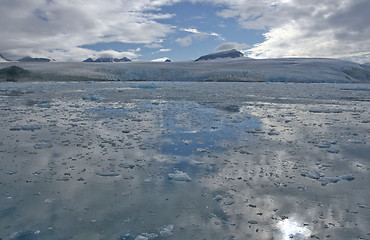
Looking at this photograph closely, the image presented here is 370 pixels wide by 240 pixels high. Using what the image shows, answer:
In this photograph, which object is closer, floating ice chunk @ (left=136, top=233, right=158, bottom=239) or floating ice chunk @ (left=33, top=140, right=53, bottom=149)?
floating ice chunk @ (left=136, top=233, right=158, bottom=239)

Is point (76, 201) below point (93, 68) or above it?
below

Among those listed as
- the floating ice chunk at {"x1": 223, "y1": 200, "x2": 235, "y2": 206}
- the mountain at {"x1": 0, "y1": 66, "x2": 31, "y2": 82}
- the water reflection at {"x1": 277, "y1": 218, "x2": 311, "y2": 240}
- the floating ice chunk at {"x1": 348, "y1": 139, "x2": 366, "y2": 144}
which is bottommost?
the water reflection at {"x1": 277, "y1": 218, "x2": 311, "y2": 240}

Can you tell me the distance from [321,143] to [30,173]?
4651mm

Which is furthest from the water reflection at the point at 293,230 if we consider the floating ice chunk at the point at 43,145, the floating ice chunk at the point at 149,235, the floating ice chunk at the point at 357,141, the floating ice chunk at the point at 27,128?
the floating ice chunk at the point at 27,128

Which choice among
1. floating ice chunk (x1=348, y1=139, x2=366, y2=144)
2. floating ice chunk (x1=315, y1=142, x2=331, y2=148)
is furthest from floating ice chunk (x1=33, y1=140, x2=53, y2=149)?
floating ice chunk (x1=348, y1=139, x2=366, y2=144)

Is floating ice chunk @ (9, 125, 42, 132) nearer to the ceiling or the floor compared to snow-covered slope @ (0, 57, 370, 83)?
nearer to the floor

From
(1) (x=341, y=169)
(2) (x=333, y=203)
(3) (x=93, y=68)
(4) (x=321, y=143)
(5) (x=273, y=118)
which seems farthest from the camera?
(3) (x=93, y=68)

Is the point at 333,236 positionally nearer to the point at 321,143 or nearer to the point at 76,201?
the point at 76,201

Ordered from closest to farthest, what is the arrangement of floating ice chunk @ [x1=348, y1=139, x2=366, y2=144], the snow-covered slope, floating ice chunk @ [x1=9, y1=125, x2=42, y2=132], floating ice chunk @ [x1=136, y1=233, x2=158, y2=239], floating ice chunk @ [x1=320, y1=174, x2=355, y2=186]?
floating ice chunk @ [x1=136, y1=233, x2=158, y2=239] < floating ice chunk @ [x1=320, y1=174, x2=355, y2=186] < floating ice chunk @ [x1=348, y1=139, x2=366, y2=144] < floating ice chunk @ [x1=9, y1=125, x2=42, y2=132] < the snow-covered slope

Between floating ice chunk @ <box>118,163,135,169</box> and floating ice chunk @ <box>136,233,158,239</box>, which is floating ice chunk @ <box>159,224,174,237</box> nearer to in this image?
floating ice chunk @ <box>136,233,158,239</box>

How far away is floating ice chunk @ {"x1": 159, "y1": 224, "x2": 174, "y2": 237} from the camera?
2.08m

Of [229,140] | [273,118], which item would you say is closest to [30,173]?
[229,140]

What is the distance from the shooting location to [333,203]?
8.55ft

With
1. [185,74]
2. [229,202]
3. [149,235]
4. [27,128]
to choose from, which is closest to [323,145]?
[229,202]
